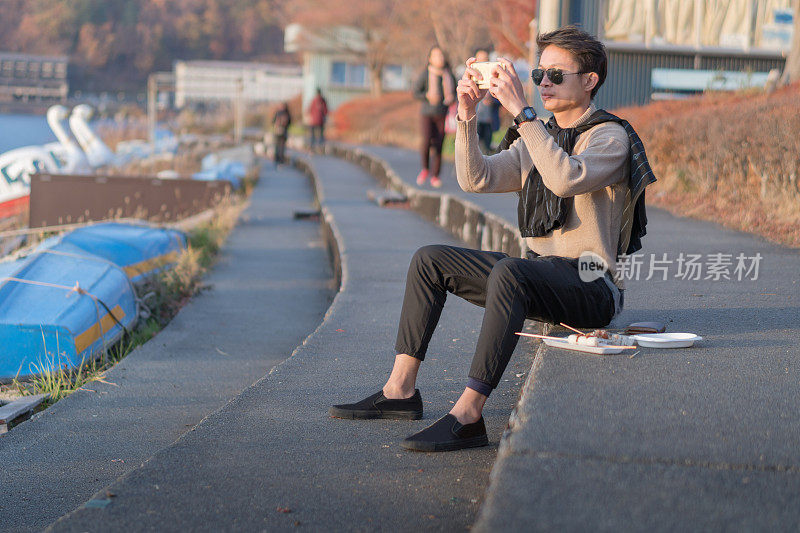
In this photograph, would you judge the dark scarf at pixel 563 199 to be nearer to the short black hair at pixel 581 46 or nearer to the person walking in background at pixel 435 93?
the short black hair at pixel 581 46

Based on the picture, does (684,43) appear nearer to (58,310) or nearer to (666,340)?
(58,310)

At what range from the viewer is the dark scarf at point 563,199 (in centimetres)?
371

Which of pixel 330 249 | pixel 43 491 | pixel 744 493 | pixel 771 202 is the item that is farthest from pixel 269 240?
pixel 744 493

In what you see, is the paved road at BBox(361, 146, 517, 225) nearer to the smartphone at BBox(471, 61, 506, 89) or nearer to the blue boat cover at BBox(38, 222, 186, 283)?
the blue boat cover at BBox(38, 222, 186, 283)

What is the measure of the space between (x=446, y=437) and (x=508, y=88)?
1331 millimetres

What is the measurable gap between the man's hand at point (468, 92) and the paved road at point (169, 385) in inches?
82.8

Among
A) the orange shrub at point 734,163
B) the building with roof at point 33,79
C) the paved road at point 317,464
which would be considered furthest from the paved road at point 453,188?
the building with roof at point 33,79

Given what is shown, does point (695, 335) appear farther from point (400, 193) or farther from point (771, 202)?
point (400, 193)

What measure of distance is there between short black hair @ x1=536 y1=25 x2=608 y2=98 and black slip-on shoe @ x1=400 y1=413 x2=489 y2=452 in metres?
1.49

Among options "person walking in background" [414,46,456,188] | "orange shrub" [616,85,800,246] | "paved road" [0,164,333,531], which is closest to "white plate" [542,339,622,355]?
"paved road" [0,164,333,531]

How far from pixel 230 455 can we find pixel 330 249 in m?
7.09

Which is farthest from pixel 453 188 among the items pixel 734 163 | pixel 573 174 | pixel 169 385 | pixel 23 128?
pixel 23 128

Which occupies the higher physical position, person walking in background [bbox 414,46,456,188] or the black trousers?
person walking in background [bbox 414,46,456,188]

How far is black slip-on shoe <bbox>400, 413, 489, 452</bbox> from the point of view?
3.40 metres
